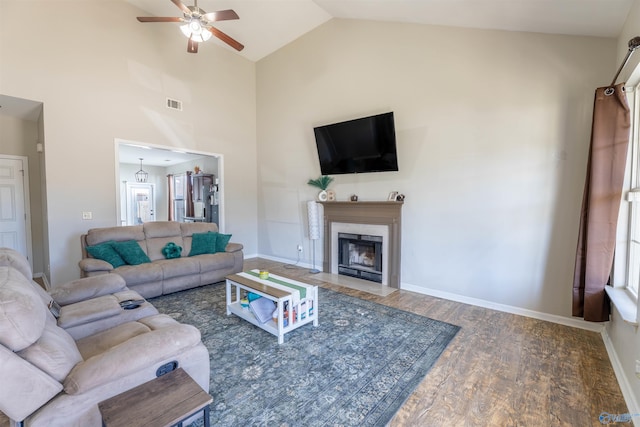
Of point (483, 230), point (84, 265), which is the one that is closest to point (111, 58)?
point (84, 265)

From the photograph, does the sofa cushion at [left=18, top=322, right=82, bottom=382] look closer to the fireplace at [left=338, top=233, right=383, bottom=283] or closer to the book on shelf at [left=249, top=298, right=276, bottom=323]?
the book on shelf at [left=249, top=298, right=276, bottom=323]

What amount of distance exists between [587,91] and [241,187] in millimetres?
5619

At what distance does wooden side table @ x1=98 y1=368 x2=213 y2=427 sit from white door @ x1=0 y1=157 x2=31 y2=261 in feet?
17.9

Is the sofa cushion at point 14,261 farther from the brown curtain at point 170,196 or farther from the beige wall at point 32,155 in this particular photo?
the brown curtain at point 170,196

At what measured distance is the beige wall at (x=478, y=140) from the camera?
2.95 meters

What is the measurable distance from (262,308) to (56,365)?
68.9 inches

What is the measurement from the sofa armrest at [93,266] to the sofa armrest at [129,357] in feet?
8.39

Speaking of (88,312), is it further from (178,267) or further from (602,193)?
(602,193)

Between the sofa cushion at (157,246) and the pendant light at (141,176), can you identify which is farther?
the pendant light at (141,176)

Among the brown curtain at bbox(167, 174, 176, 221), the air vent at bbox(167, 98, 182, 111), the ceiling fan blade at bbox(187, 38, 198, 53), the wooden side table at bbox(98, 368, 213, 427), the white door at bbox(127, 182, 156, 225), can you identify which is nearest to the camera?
the wooden side table at bbox(98, 368, 213, 427)

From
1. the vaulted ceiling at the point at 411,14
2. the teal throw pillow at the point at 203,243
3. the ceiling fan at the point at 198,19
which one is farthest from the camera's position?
the teal throw pillow at the point at 203,243

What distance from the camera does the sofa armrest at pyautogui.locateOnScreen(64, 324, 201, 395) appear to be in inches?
49.8

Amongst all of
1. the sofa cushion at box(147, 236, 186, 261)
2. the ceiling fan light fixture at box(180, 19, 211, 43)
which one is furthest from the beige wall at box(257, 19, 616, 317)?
the sofa cushion at box(147, 236, 186, 261)

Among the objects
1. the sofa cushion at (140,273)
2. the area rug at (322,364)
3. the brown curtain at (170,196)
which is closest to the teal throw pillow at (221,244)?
the sofa cushion at (140,273)
